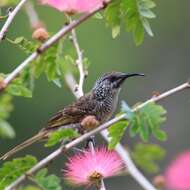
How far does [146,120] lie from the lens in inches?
140

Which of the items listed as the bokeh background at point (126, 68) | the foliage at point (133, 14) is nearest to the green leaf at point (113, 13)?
the foliage at point (133, 14)

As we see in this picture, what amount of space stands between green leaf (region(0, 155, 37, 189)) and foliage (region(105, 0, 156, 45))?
0.69m

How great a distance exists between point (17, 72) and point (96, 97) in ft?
7.18

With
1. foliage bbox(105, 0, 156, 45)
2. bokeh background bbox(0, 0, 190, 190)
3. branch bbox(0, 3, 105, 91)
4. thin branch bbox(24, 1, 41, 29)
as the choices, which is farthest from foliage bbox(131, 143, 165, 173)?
bokeh background bbox(0, 0, 190, 190)

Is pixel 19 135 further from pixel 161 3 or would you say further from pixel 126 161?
pixel 126 161

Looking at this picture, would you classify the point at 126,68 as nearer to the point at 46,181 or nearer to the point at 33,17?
the point at 33,17

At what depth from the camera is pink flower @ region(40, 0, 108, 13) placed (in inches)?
142

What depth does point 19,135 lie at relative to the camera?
50.2ft

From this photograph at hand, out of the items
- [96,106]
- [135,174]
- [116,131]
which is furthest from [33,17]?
[116,131]

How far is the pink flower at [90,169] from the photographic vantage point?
12.1 feet

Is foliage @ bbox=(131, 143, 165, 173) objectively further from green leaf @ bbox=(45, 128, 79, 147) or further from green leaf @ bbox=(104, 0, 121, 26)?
green leaf @ bbox=(45, 128, 79, 147)

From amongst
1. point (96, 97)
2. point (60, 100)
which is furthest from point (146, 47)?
point (96, 97)

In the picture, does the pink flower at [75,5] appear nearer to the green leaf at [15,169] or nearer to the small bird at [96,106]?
the green leaf at [15,169]

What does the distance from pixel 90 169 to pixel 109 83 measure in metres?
1.80
